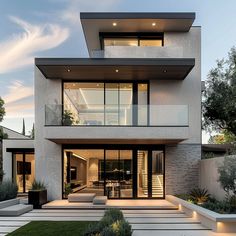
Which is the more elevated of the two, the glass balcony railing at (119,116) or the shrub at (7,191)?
the glass balcony railing at (119,116)

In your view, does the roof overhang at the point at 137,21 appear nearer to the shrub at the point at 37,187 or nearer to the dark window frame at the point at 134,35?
the dark window frame at the point at 134,35

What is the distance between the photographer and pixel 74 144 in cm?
1812

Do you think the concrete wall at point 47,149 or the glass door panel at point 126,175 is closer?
the concrete wall at point 47,149

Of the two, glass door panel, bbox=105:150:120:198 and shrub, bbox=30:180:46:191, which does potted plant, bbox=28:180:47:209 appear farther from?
glass door panel, bbox=105:150:120:198

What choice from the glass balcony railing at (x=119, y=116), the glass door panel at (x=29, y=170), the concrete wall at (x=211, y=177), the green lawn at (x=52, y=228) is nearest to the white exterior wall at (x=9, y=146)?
the glass door panel at (x=29, y=170)

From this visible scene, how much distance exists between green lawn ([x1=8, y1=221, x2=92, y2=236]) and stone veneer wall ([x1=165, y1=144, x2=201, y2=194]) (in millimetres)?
7514

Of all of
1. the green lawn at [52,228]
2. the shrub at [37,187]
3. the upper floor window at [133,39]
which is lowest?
the green lawn at [52,228]

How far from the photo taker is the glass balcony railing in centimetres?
1611

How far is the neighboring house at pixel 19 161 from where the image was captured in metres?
20.7

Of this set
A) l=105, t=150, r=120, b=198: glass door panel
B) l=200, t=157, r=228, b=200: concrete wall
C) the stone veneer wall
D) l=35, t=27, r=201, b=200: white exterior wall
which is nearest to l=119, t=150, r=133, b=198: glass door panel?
l=105, t=150, r=120, b=198: glass door panel

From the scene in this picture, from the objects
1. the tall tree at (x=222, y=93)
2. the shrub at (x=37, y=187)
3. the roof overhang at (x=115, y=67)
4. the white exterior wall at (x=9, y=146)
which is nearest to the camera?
the roof overhang at (x=115, y=67)

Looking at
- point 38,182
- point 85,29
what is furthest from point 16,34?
point 38,182

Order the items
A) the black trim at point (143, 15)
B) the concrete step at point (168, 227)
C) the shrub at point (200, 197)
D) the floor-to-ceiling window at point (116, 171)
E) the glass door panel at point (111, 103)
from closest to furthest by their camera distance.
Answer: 1. the concrete step at point (168, 227)
2. the shrub at point (200, 197)
3. the glass door panel at point (111, 103)
4. the black trim at point (143, 15)
5. the floor-to-ceiling window at point (116, 171)

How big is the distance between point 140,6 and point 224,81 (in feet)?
25.8
